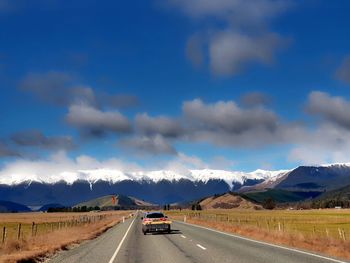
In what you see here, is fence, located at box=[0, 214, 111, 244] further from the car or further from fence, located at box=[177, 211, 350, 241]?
fence, located at box=[177, 211, 350, 241]

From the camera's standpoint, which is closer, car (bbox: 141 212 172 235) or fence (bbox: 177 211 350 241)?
fence (bbox: 177 211 350 241)

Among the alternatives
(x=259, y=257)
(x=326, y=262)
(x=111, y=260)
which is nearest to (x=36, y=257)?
(x=111, y=260)

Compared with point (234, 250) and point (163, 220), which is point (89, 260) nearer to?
point (234, 250)

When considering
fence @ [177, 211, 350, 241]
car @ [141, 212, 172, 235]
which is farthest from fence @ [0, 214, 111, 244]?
fence @ [177, 211, 350, 241]

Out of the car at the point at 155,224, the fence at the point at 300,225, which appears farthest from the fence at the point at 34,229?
the fence at the point at 300,225

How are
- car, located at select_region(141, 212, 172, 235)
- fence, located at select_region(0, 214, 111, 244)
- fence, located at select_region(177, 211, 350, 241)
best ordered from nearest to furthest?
1. fence, located at select_region(0, 214, 111, 244)
2. fence, located at select_region(177, 211, 350, 241)
3. car, located at select_region(141, 212, 172, 235)

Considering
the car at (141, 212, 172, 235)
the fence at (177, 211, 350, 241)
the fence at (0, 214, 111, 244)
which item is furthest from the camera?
the car at (141, 212, 172, 235)

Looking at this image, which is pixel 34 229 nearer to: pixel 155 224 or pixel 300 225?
pixel 155 224

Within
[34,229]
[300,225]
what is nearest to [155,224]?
[34,229]

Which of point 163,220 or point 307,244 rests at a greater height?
point 163,220

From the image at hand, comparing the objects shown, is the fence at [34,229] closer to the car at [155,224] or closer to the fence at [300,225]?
the car at [155,224]

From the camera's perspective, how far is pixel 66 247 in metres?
27.7

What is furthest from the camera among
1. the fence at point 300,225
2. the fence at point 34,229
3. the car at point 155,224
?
the car at point 155,224

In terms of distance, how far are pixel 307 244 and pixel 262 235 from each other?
302 inches
